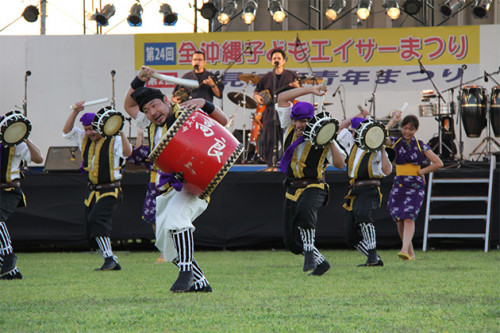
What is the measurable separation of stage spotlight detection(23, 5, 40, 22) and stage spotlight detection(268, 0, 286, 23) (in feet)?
→ 14.4

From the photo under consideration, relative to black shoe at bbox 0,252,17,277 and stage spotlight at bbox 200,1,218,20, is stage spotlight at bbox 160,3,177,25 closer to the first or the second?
stage spotlight at bbox 200,1,218,20

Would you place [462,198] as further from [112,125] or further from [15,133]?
[15,133]

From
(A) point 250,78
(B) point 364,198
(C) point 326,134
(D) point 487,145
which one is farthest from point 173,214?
(D) point 487,145

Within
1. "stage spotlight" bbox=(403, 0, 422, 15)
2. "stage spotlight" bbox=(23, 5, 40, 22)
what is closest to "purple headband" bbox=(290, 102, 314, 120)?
"stage spotlight" bbox=(403, 0, 422, 15)

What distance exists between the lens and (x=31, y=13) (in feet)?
44.9

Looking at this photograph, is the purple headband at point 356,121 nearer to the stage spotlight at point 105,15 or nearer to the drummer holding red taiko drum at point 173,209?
the drummer holding red taiko drum at point 173,209

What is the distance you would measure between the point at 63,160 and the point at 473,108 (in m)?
6.40

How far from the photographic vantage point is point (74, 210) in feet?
33.8

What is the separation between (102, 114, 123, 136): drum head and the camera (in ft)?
23.5

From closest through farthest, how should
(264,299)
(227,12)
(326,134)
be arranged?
(264,299)
(326,134)
(227,12)

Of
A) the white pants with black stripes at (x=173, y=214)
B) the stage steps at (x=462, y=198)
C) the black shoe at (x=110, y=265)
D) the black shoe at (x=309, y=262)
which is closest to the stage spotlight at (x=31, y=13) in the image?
the black shoe at (x=110, y=265)

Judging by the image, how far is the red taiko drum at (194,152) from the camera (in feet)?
15.5

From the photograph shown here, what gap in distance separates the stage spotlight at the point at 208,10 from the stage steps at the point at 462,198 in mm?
5794

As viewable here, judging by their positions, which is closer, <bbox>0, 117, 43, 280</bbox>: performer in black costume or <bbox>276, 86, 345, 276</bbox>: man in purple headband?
<bbox>276, 86, 345, 276</bbox>: man in purple headband
